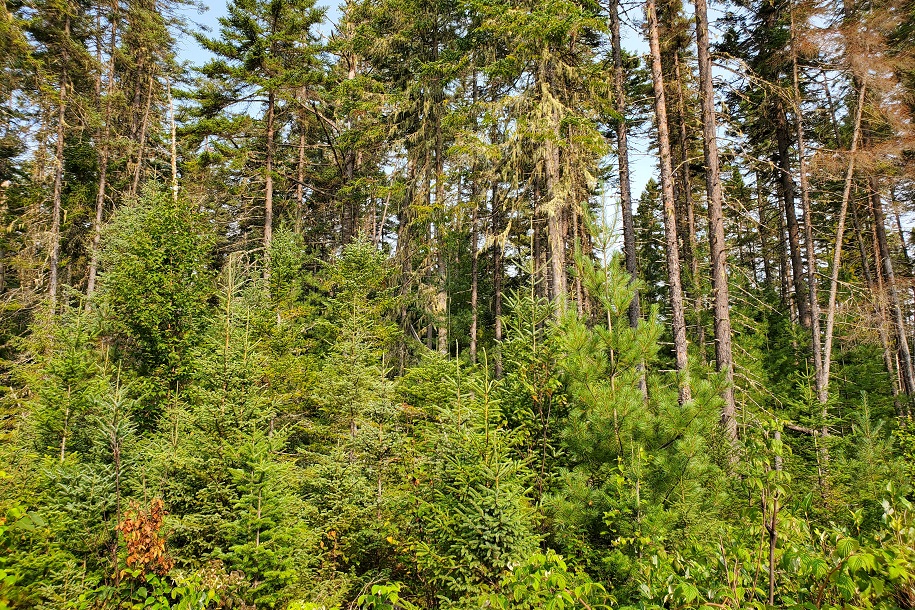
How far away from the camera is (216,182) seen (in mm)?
20531

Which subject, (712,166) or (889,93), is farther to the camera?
(889,93)

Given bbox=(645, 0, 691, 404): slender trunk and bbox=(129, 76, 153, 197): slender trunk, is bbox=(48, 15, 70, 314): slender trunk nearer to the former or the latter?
bbox=(129, 76, 153, 197): slender trunk

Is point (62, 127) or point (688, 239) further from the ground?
point (62, 127)

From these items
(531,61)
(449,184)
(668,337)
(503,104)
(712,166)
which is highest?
(531,61)

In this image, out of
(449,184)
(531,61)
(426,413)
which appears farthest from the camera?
(449,184)

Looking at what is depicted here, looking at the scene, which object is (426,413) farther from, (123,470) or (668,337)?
(668,337)

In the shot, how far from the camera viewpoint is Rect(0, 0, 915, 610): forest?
4684 millimetres

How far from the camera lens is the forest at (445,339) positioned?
15.4ft

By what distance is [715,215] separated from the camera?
9039mm

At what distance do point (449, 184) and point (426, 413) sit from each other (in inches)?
399

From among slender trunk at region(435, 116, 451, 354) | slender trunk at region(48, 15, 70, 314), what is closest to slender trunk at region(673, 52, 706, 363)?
slender trunk at region(435, 116, 451, 354)

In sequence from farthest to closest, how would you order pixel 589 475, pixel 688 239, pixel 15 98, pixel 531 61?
pixel 688 239 < pixel 15 98 < pixel 531 61 < pixel 589 475

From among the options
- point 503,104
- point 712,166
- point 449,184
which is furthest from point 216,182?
point 712,166

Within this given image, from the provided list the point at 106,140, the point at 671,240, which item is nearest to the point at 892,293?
the point at 671,240
